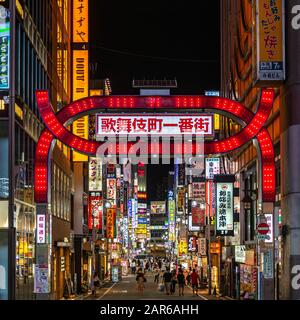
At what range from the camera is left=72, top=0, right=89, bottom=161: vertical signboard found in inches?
1909

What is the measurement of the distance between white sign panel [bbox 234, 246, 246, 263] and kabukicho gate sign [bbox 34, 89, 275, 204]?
55.8ft

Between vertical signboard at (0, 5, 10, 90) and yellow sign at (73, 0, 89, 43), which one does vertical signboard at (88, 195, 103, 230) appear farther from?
vertical signboard at (0, 5, 10, 90)

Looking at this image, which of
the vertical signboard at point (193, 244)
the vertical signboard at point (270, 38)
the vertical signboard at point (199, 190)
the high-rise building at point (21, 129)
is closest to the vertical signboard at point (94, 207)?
the vertical signboard at point (199, 190)

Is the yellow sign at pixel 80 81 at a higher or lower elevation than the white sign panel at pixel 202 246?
higher

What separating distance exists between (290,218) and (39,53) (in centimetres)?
1825

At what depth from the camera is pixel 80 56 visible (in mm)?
48812

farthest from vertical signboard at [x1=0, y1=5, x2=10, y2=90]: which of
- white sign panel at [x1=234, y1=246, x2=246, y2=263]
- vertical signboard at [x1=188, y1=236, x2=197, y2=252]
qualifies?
vertical signboard at [x1=188, y1=236, x2=197, y2=252]

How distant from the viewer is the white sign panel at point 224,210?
42.7 metres

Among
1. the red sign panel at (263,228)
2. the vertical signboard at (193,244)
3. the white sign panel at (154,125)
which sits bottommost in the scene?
the vertical signboard at (193,244)

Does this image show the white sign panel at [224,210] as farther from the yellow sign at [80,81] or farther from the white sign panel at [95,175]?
the white sign panel at [95,175]

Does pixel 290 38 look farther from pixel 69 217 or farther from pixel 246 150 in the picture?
pixel 69 217

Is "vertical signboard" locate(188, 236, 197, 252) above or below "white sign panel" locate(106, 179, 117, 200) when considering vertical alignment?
below

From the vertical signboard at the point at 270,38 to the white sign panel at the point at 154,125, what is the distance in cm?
248

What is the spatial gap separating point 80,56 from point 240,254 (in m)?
17.6
